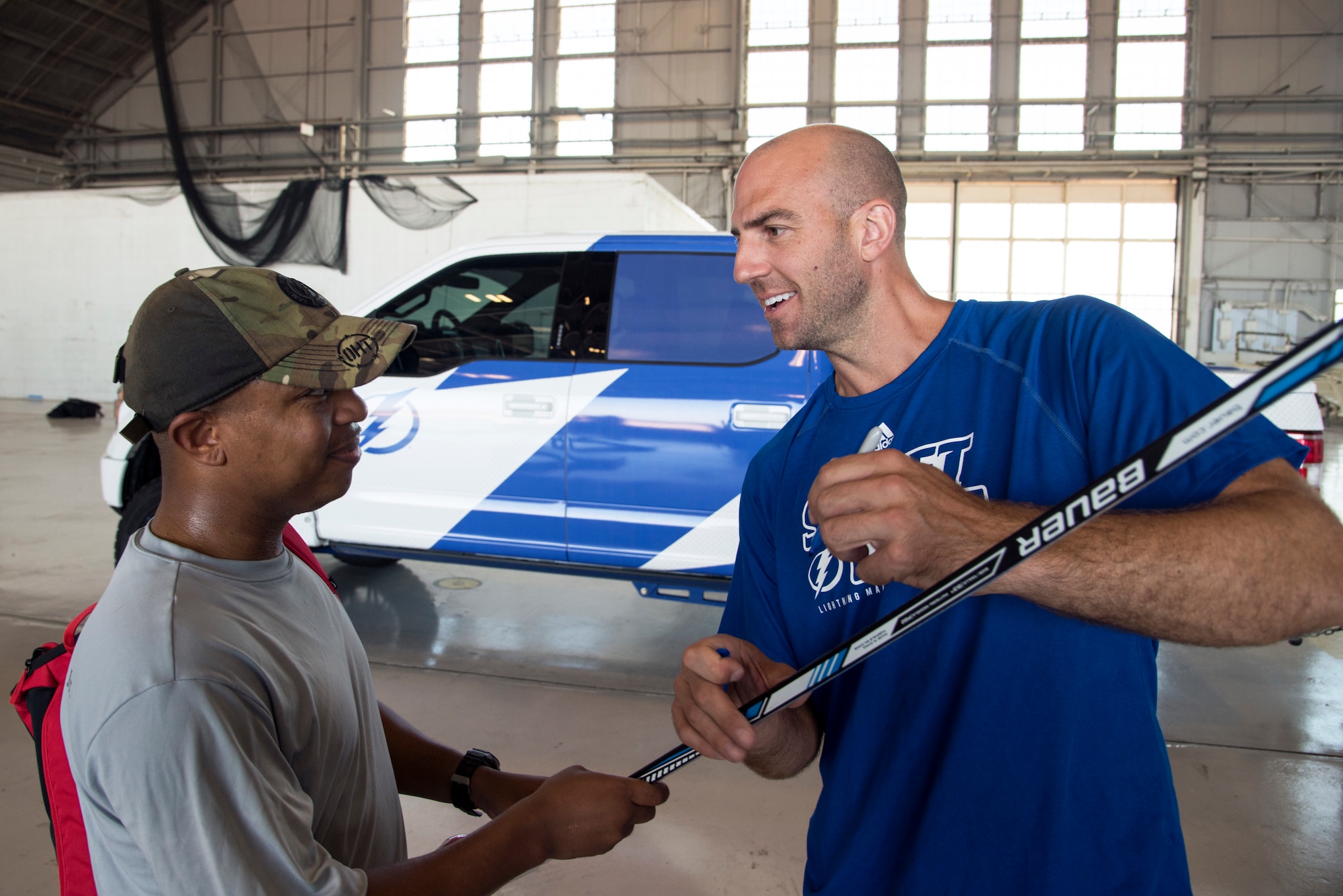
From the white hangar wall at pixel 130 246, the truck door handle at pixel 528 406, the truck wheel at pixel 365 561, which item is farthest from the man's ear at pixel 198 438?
the white hangar wall at pixel 130 246

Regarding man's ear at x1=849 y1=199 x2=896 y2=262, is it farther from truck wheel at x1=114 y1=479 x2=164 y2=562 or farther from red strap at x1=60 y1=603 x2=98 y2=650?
truck wheel at x1=114 y1=479 x2=164 y2=562

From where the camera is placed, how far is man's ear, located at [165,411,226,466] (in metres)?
1.16

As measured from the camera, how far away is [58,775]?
1031mm

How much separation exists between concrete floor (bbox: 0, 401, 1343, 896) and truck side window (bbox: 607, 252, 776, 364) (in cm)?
153

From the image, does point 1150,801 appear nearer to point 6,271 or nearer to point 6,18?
point 6,271

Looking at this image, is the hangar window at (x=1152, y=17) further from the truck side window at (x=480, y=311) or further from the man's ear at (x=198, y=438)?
the man's ear at (x=198, y=438)

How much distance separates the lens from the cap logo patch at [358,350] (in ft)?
4.20

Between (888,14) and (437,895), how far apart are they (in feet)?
68.1

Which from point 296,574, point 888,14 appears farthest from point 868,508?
point 888,14

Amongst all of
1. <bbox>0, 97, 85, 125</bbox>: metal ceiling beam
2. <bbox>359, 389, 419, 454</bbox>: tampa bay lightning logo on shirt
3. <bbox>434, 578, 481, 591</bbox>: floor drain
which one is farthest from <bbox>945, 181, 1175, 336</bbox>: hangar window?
<bbox>0, 97, 85, 125</bbox>: metal ceiling beam

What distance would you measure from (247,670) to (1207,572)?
1.05 m

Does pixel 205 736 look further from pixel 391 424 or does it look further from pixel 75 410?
pixel 75 410

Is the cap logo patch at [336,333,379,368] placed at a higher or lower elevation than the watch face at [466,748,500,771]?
higher

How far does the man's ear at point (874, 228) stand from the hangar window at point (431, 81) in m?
21.1
